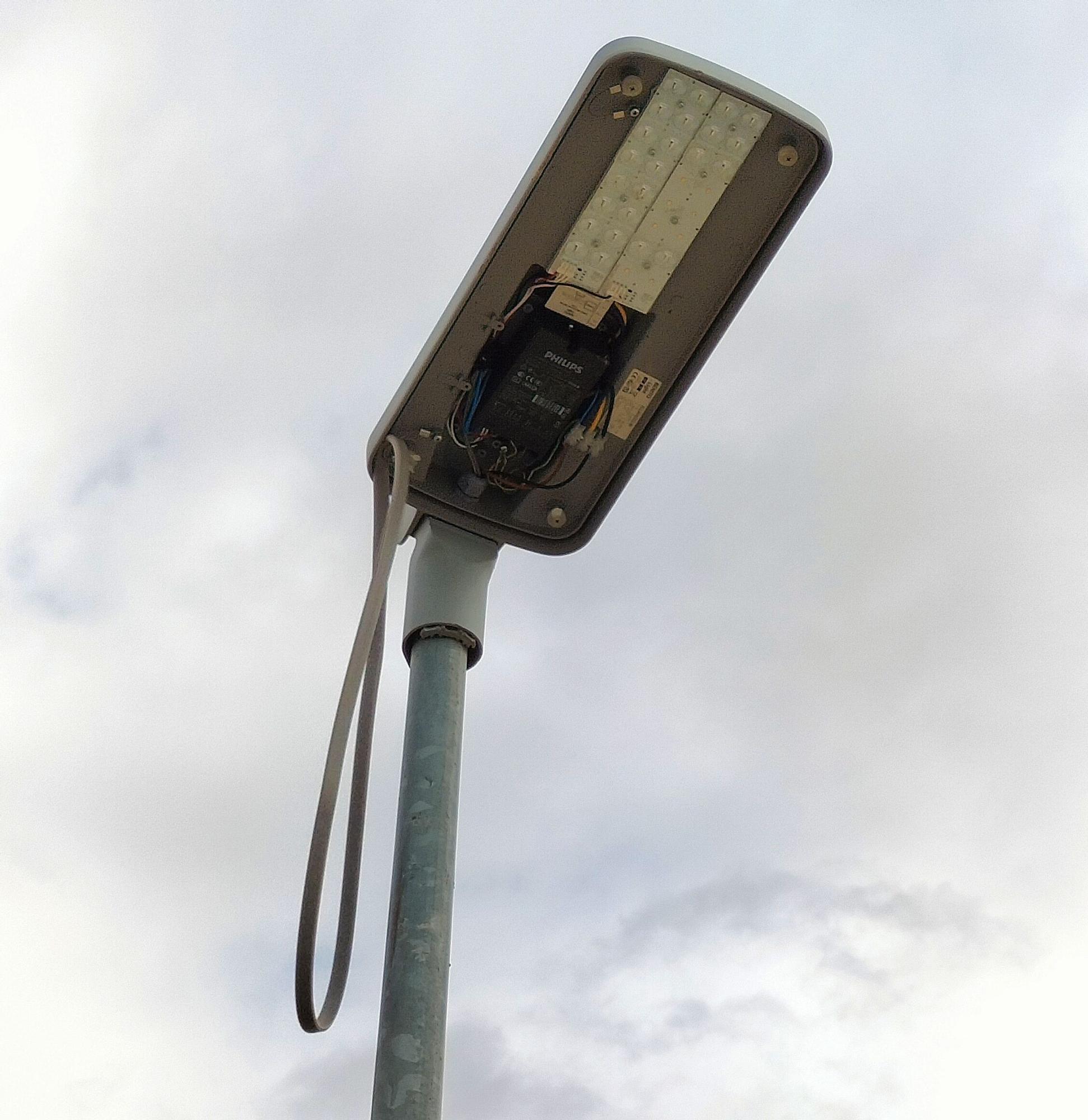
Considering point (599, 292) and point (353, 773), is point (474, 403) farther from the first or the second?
point (353, 773)

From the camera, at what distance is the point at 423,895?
6.95ft

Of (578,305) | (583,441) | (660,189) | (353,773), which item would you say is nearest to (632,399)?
(583,441)

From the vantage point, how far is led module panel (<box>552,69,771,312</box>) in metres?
2.44

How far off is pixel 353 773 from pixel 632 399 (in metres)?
0.96

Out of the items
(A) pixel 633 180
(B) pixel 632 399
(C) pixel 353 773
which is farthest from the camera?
(B) pixel 632 399

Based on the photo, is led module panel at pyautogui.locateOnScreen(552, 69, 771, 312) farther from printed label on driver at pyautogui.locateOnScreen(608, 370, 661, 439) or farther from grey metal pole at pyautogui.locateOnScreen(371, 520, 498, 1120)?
grey metal pole at pyautogui.locateOnScreen(371, 520, 498, 1120)

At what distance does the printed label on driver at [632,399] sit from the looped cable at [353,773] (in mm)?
468

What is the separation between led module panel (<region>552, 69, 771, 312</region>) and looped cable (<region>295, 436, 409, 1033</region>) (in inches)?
20.4

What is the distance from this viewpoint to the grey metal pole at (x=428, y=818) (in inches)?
77.0

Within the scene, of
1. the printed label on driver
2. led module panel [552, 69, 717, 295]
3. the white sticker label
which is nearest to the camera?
led module panel [552, 69, 717, 295]

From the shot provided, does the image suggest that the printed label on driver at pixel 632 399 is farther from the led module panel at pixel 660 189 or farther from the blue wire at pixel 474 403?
the blue wire at pixel 474 403

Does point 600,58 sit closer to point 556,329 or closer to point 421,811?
point 556,329

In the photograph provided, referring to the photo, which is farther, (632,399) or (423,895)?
(632,399)

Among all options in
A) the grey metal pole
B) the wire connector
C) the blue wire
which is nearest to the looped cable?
the grey metal pole
